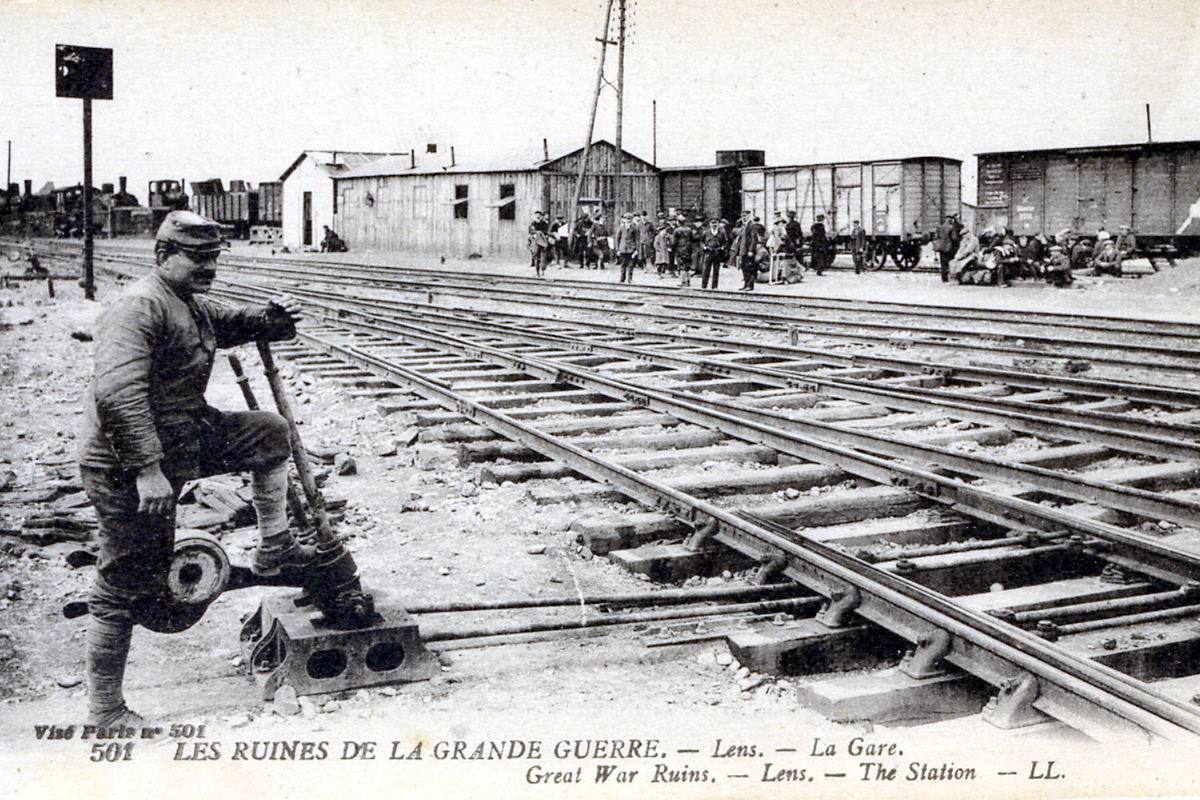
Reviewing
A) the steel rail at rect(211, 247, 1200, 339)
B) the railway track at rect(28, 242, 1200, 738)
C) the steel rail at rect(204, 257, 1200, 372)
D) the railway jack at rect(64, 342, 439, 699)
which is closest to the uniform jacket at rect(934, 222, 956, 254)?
the steel rail at rect(211, 247, 1200, 339)

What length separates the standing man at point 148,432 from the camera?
10.6 feet

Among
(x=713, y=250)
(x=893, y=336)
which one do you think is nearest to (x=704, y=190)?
(x=713, y=250)

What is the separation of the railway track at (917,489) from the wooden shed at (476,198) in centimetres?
2482

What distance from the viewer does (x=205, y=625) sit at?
432 cm

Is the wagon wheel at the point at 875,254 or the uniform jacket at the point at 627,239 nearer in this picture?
the uniform jacket at the point at 627,239

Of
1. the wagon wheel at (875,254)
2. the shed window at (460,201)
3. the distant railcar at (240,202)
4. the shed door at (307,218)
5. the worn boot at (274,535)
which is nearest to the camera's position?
the worn boot at (274,535)

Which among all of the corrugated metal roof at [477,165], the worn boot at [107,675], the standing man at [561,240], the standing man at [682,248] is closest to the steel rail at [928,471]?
the worn boot at [107,675]

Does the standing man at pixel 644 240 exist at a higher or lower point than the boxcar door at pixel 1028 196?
lower

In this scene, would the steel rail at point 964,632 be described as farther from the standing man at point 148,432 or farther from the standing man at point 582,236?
the standing man at point 582,236

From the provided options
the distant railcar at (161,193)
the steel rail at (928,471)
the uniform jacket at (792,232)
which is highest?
the distant railcar at (161,193)

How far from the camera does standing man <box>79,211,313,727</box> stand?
10.6 ft

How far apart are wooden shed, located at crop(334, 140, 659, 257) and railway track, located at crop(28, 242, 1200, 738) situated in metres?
24.8

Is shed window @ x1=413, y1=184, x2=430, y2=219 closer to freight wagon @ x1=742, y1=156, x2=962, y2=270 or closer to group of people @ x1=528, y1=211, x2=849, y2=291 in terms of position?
group of people @ x1=528, y1=211, x2=849, y2=291

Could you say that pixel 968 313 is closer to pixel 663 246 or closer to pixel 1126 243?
pixel 663 246
